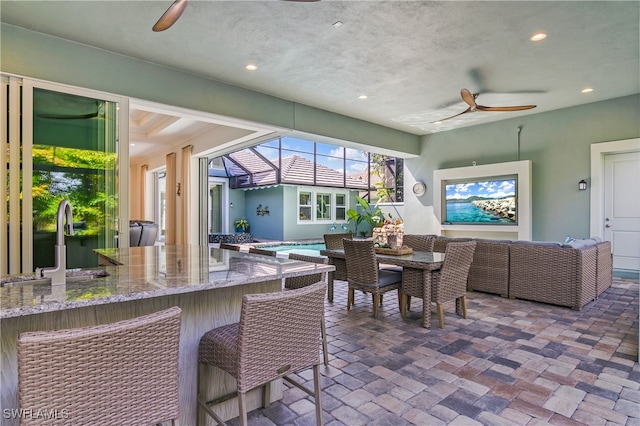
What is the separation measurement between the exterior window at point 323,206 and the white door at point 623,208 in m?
9.22

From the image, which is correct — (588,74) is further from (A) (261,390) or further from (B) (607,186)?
(A) (261,390)

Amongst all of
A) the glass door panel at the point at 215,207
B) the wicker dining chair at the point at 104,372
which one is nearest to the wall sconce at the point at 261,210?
the glass door panel at the point at 215,207

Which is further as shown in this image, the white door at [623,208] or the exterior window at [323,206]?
the exterior window at [323,206]

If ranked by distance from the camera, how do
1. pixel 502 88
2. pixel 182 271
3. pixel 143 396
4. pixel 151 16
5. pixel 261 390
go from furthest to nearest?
pixel 502 88 < pixel 151 16 < pixel 261 390 < pixel 182 271 < pixel 143 396

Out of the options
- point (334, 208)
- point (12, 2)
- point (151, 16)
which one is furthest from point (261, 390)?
point (334, 208)

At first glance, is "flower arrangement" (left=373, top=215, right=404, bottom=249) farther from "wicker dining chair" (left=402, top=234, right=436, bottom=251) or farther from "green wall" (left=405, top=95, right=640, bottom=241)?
"green wall" (left=405, top=95, right=640, bottom=241)

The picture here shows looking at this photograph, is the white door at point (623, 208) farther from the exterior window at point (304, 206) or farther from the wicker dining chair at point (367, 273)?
the exterior window at point (304, 206)

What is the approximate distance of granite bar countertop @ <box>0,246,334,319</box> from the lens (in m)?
1.21

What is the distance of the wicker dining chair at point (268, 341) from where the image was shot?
1.45 meters

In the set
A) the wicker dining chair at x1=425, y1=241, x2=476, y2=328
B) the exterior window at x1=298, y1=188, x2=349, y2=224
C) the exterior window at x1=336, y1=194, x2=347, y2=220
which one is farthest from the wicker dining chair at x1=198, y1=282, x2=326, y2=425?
the exterior window at x1=336, y1=194, x2=347, y2=220

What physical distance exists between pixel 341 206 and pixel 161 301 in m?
12.8

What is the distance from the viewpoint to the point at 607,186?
19.8 ft

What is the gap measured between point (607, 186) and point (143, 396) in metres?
7.51

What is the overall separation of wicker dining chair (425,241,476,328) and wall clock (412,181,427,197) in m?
4.82
